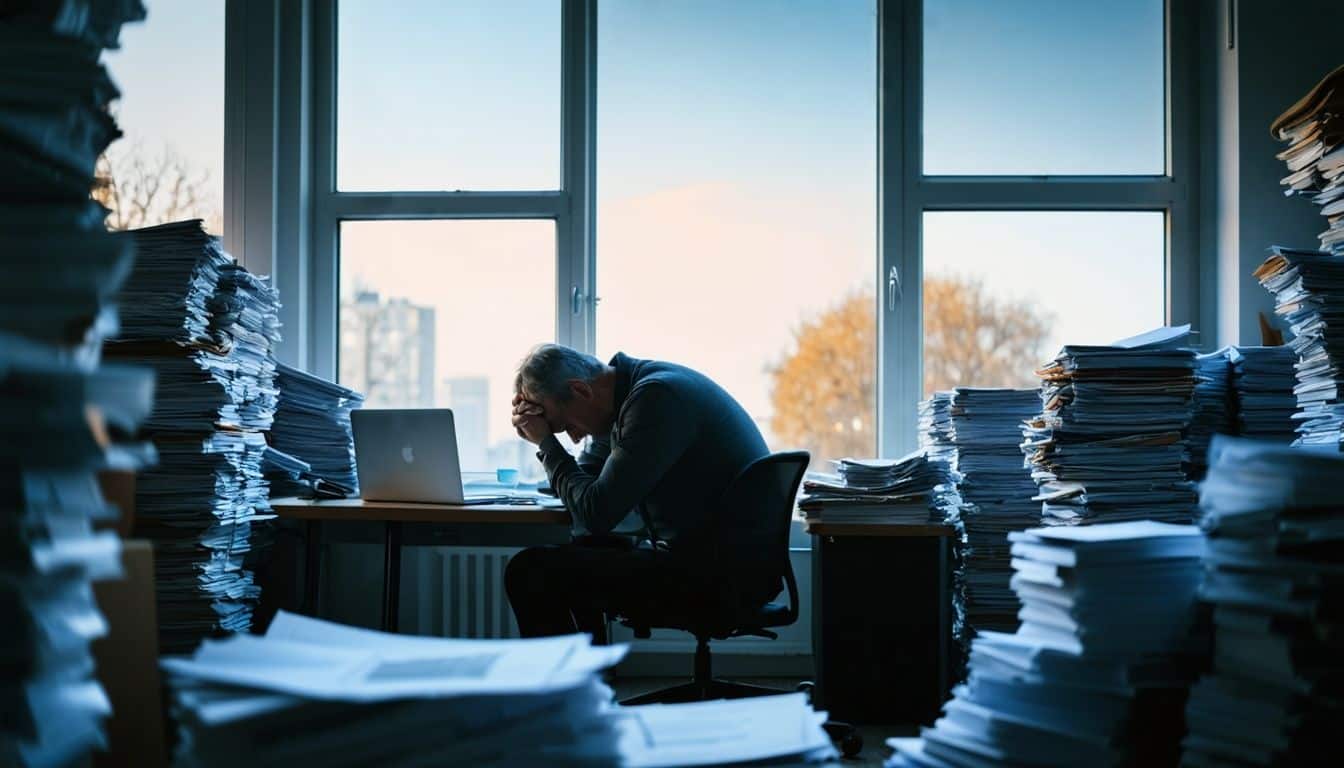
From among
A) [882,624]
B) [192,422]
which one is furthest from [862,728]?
[192,422]

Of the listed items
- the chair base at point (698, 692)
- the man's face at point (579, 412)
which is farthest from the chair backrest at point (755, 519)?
the man's face at point (579, 412)

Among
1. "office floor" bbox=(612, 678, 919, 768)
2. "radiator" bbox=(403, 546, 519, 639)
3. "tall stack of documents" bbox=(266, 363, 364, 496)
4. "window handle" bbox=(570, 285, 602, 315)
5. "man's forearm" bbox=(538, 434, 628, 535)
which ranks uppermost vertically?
"window handle" bbox=(570, 285, 602, 315)

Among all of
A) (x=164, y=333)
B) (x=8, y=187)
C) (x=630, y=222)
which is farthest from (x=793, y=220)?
(x=8, y=187)

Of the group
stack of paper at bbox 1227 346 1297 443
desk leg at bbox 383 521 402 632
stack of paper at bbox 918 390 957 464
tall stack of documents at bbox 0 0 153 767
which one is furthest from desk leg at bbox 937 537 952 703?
tall stack of documents at bbox 0 0 153 767

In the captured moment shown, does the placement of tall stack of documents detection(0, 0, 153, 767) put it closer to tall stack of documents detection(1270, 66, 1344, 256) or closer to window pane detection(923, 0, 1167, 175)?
tall stack of documents detection(1270, 66, 1344, 256)

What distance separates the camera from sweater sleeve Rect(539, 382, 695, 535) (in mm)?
2965

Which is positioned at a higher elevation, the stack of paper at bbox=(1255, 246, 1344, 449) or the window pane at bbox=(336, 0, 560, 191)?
the window pane at bbox=(336, 0, 560, 191)

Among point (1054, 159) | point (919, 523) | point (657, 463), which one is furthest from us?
point (1054, 159)

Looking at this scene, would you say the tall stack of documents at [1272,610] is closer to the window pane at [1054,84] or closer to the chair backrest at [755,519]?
the chair backrest at [755,519]

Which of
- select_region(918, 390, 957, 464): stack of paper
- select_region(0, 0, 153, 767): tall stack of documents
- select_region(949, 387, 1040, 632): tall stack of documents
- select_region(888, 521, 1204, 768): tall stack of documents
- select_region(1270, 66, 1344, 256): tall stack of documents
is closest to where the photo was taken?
select_region(0, 0, 153, 767): tall stack of documents

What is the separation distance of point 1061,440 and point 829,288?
122cm

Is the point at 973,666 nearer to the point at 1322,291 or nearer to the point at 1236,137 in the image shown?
the point at 1322,291

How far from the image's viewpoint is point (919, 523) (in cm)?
337

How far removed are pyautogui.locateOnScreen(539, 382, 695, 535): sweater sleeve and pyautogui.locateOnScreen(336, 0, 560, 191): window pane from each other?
4.68 feet
